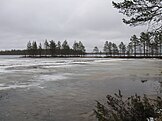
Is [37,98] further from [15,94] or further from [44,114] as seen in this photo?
[44,114]

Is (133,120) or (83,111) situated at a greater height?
(133,120)

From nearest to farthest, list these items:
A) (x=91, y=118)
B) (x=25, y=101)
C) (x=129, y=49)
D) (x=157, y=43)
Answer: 1. (x=91, y=118)
2. (x=157, y=43)
3. (x=25, y=101)
4. (x=129, y=49)

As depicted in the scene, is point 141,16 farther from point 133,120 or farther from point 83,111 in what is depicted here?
point 133,120

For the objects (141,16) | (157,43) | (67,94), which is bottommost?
(67,94)

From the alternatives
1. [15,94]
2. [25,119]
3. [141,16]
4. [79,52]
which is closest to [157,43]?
[141,16]

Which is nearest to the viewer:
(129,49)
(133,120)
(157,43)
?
(133,120)

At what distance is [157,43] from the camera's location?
37.8ft

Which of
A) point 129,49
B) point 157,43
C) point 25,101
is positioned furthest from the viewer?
point 129,49

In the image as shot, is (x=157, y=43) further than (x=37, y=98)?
No

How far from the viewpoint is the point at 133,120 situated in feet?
22.1

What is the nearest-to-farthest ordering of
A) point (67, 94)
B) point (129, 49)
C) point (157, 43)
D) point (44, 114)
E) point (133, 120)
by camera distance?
point (133, 120), point (44, 114), point (157, 43), point (67, 94), point (129, 49)

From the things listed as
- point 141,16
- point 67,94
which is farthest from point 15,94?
point 141,16

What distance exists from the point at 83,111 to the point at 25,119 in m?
2.60

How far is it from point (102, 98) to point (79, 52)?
15065 cm
